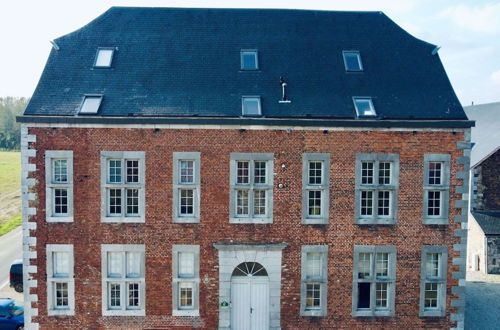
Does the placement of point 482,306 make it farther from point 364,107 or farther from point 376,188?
point 364,107

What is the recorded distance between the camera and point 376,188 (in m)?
13.6

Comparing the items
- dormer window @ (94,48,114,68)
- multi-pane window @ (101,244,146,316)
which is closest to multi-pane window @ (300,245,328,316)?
multi-pane window @ (101,244,146,316)

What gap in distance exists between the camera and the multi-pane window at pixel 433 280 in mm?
13805

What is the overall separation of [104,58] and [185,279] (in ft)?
27.6

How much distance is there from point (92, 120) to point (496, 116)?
26.3 meters

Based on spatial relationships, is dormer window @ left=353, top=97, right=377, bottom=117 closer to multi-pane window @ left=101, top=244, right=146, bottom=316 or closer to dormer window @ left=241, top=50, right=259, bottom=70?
dormer window @ left=241, top=50, right=259, bottom=70

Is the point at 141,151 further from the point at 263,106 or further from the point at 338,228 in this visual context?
the point at 338,228

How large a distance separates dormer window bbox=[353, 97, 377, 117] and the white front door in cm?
642

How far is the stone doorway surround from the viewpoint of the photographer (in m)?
13.5

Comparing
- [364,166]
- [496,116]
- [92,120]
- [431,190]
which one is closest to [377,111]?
[364,166]

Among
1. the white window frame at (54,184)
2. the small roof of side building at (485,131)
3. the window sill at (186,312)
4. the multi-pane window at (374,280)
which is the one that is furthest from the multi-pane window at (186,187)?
the small roof of side building at (485,131)

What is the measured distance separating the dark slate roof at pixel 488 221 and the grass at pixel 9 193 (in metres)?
31.1

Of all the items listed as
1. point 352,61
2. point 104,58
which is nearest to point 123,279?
point 104,58

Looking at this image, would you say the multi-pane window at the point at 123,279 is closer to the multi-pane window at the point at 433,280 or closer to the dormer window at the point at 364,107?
the dormer window at the point at 364,107
